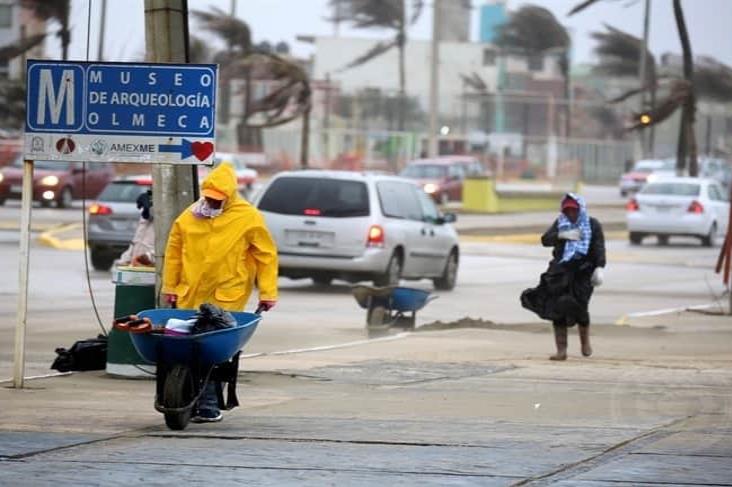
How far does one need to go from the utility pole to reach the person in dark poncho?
13.3 feet

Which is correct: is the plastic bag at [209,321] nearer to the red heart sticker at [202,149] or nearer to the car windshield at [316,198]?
the red heart sticker at [202,149]

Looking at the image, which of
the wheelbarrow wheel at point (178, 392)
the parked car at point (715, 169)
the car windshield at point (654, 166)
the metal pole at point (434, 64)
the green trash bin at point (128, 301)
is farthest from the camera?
the car windshield at point (654, 166)

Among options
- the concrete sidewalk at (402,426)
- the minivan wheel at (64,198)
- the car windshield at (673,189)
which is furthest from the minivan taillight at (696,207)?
the concrete sidewalk at (402,426)

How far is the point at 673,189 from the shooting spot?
39438mm

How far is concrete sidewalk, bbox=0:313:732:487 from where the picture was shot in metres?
9.06

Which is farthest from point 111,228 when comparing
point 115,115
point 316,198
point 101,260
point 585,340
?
point 115,115

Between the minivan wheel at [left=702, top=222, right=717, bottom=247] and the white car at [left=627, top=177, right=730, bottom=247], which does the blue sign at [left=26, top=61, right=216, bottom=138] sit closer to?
the white car at [left=627, top=177, right=730, bottom=247]

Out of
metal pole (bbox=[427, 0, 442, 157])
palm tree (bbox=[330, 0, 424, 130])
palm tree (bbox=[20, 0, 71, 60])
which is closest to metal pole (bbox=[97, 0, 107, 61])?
palm tree (bbox=[20, 0, 71, 60])

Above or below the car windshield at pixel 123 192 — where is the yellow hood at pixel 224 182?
above

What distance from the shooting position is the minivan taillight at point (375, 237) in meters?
24.0

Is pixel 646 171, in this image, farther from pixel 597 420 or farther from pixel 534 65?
pixel 597 420

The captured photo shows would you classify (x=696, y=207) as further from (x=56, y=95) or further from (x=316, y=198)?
(x=56, y=95)

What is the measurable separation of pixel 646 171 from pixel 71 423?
58.2 metres

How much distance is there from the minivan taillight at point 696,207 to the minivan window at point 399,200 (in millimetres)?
14117
